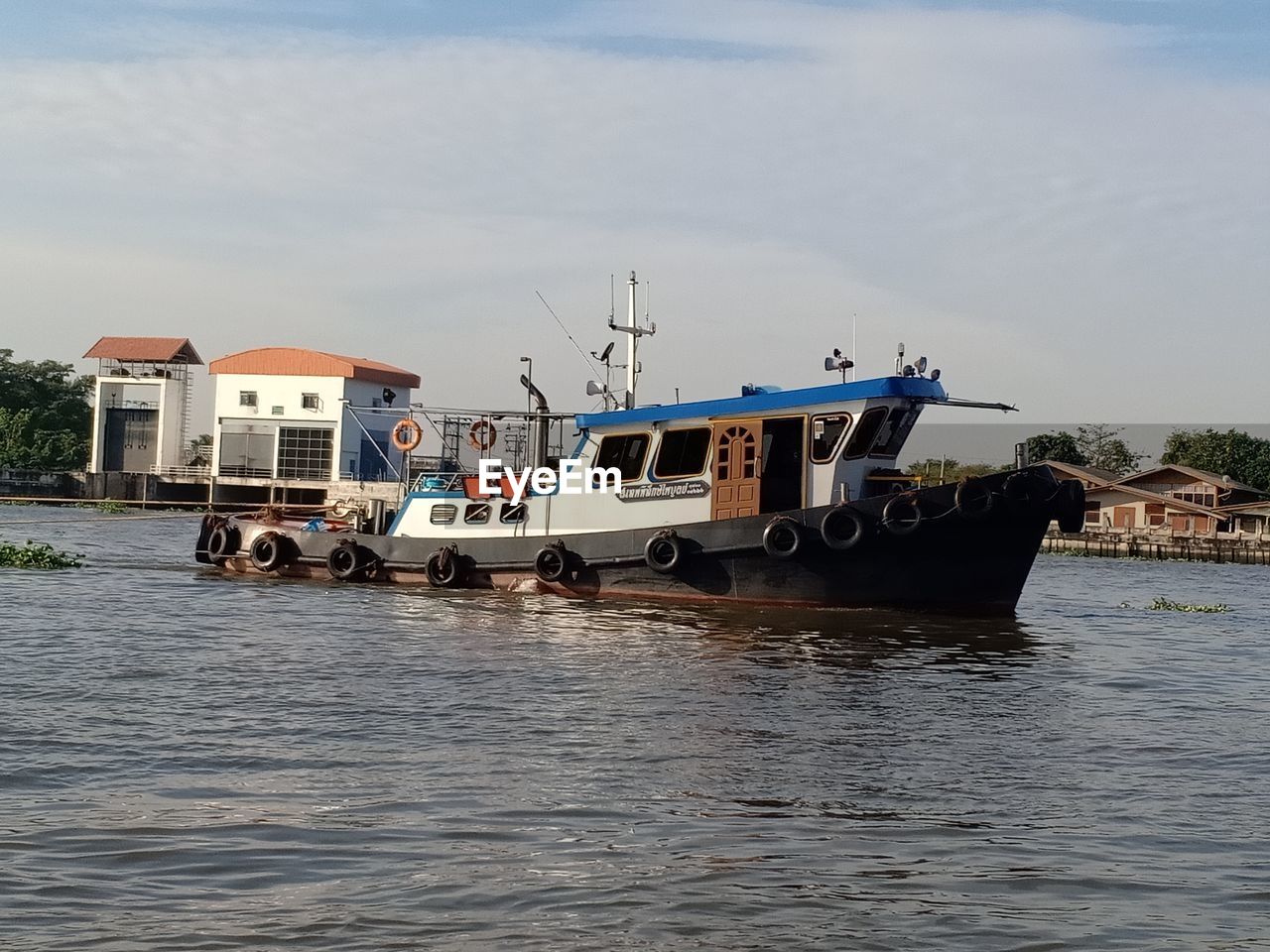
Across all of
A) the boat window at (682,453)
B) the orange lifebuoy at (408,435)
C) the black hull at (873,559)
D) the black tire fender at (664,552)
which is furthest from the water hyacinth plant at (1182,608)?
the orange lifebuoy at (408,435)

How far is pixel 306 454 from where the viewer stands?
65.0 metres

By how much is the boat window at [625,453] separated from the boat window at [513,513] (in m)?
1.60

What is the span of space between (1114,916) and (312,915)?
352cm

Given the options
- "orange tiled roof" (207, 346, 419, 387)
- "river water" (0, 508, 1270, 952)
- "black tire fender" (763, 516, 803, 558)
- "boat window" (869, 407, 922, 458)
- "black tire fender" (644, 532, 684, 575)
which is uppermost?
"orange tiled roof" (207, 346, 419, 387)

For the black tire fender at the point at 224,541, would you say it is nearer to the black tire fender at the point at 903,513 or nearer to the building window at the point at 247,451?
the black tire fender at the point at 903,513

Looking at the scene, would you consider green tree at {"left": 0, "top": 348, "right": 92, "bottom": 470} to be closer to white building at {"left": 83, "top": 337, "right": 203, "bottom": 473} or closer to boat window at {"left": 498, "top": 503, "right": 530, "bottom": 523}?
white building at {"left": 83, "top": 337, "right": 203, "bottom": 473}

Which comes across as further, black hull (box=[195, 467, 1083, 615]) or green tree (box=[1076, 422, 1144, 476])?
green tree (box=[1076, 422, 1144, 476])

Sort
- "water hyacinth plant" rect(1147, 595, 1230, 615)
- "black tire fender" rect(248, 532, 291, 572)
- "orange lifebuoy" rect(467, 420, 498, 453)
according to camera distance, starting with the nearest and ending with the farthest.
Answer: "orange lifebuoy" rect(467, 420, 498, 453) < "black tire fender" rect(248, 532, 291, 572) < "water hyacinth plant" rect(1147, 595, 1230, 615)

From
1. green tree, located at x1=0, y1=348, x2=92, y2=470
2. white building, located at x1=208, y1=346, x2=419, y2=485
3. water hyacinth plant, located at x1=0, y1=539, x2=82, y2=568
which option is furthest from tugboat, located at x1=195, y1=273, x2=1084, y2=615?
green tree, located at x1=0, y1=348, x2=92, y2=470

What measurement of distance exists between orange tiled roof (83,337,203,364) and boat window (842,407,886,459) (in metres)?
60.4

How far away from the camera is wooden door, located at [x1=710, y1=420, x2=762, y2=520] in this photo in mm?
19000

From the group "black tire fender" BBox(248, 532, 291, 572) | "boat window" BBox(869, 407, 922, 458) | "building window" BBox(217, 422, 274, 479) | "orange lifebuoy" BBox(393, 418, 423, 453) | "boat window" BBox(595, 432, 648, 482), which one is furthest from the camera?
"building window" BBox(217, 422, 274, 479)

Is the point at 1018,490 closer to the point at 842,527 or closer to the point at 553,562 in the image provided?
the point at 842,527

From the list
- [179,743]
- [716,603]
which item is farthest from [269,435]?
[179,743]
